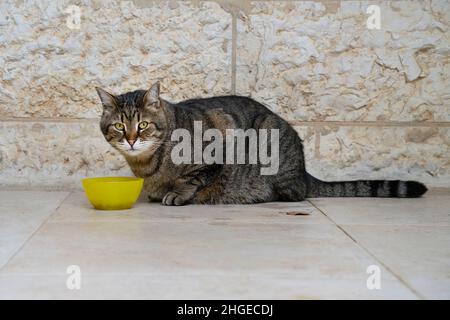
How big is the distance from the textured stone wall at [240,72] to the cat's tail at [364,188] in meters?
0.17

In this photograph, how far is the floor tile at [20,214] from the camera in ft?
6.83

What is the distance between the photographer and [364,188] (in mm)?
3125

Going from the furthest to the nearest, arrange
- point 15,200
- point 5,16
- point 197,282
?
point 5,16 < point 15,200 < point 197,282

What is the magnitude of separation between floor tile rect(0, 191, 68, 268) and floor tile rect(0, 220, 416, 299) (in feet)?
0.17

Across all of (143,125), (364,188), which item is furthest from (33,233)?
(364,188)

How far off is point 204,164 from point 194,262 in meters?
1.12

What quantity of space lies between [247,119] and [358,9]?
80cm

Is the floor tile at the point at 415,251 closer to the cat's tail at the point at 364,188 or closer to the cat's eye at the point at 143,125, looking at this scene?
the cat's tail at the point at 364,188

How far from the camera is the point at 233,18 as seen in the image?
322 centimetres

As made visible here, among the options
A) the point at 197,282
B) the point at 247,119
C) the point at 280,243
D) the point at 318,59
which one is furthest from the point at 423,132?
the point at 197,282

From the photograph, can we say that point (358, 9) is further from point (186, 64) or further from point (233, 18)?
point (186, 64)

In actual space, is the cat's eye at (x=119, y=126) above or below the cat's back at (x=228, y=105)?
below

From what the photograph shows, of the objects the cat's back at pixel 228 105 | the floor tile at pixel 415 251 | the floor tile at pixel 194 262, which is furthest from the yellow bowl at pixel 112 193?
the floor tile at pixel 415 251

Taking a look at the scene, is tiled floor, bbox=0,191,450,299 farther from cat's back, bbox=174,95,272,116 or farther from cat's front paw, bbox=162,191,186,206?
cat's back, bbox=174,95,272,116
